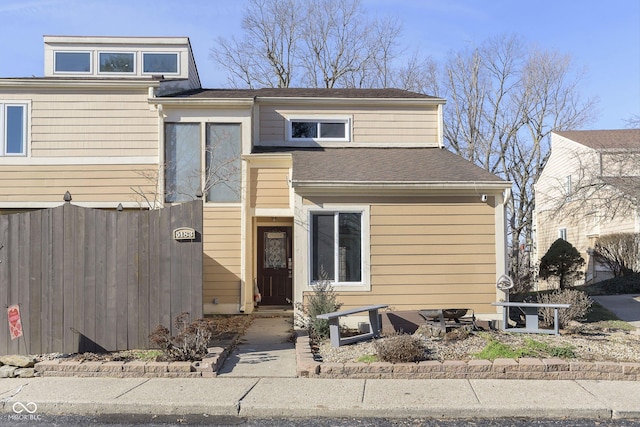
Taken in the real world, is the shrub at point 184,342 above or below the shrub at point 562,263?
below

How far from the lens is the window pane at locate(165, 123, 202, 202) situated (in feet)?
43.6

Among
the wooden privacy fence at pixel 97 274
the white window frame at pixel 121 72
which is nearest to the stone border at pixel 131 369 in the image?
the wooden privacy fence at pixel 97 274

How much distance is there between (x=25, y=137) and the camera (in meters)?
13.6

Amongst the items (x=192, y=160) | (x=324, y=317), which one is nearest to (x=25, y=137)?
(x=192, y=160)

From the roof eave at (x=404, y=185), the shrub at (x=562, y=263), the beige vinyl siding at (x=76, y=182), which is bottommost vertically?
the shrub at (x=562, y=263)

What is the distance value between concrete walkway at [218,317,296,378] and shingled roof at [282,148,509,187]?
9.28 feet

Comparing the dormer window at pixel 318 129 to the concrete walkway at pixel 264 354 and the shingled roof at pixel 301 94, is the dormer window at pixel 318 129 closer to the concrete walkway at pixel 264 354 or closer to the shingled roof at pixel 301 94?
the shingled roof at pixel 301 94

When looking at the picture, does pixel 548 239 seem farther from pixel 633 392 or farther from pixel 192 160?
pixel 633 392

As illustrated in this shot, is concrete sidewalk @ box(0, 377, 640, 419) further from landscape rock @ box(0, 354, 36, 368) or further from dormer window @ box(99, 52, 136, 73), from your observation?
dormer window @ box(99, 52, 136, 73)

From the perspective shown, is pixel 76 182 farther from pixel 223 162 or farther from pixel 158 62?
pixel 158 62

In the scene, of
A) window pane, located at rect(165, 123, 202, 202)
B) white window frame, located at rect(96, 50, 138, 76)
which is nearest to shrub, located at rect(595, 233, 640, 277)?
window pane, located at rect(165, 123, 202, 202)

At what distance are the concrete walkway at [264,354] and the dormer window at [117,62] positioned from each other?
26.2 feet

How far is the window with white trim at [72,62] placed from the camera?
610 inches

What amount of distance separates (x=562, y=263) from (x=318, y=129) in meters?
8.15
